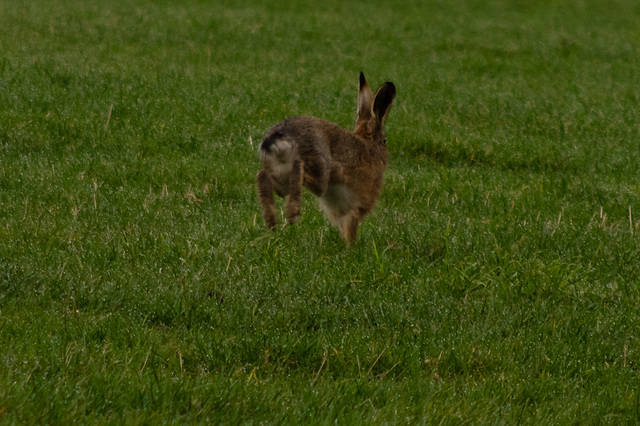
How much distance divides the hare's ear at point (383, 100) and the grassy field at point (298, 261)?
0.95 metres

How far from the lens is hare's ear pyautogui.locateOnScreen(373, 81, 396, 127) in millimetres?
7305

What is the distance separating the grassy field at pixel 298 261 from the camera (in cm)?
419

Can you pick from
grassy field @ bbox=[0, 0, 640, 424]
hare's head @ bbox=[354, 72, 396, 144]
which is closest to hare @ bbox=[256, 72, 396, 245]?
hare's head @ bbox=[354, 72, 396, 144]

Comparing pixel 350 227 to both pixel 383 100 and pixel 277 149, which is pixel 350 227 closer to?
pixel 277 149

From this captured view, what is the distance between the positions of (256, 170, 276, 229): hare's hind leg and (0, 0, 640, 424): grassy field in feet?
0.56

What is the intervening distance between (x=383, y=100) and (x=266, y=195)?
1573mm

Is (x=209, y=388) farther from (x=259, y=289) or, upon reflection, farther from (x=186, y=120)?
(x=186, y=120)

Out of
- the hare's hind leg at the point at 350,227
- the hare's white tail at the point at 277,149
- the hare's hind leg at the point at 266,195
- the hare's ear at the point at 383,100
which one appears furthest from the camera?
the hare's ear at the point at 383,100

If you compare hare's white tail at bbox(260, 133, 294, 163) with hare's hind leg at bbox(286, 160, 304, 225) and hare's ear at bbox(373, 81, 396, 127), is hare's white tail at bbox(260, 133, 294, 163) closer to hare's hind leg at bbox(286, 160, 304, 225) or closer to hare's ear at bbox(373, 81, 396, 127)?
hare's hind leg at bbox(286, 160, 304, 225)

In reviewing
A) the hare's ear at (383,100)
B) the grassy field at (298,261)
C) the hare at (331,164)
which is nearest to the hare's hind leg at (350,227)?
the hare at (331,164)

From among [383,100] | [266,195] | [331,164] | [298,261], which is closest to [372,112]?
[383,100]

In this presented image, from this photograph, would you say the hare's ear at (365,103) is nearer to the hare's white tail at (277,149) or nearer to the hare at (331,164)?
the hare at (331,164)

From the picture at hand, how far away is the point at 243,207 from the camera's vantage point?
26.3ft

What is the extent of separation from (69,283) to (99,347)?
106 centimetres
